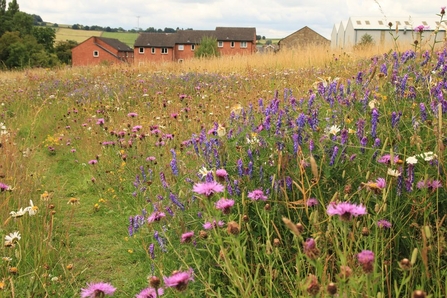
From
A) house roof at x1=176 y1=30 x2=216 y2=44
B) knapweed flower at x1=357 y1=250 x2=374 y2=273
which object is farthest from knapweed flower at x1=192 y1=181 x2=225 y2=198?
house roof at x1=176 y1=30 x2=216 y2=44

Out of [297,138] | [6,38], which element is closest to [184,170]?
[297,138]

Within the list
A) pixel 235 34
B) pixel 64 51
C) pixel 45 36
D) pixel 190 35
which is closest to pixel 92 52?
pixel 64 51

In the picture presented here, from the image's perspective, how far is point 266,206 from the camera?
1.60 m

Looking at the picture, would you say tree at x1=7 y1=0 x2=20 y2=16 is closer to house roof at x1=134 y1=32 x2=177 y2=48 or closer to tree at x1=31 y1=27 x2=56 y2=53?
tree at x1=31 y1=27 x2=56 y2=53

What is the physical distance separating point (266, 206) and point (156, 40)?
59.4 metres

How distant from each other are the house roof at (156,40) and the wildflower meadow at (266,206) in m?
55.5

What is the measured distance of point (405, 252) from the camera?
186 cm

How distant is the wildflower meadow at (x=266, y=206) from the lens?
57.4 inches

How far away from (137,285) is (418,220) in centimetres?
152

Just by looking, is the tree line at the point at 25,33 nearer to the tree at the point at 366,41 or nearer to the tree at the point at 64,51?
the tree at the point at 64,51

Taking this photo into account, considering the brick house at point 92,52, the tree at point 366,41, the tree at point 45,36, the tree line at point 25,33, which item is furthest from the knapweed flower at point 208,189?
the tree at point 45,36

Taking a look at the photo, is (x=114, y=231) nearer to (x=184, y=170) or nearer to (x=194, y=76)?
(x=184, y=170)

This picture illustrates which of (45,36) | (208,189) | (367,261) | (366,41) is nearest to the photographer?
(367,261)

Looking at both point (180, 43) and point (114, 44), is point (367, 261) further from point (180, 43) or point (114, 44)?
point (114, 44)
